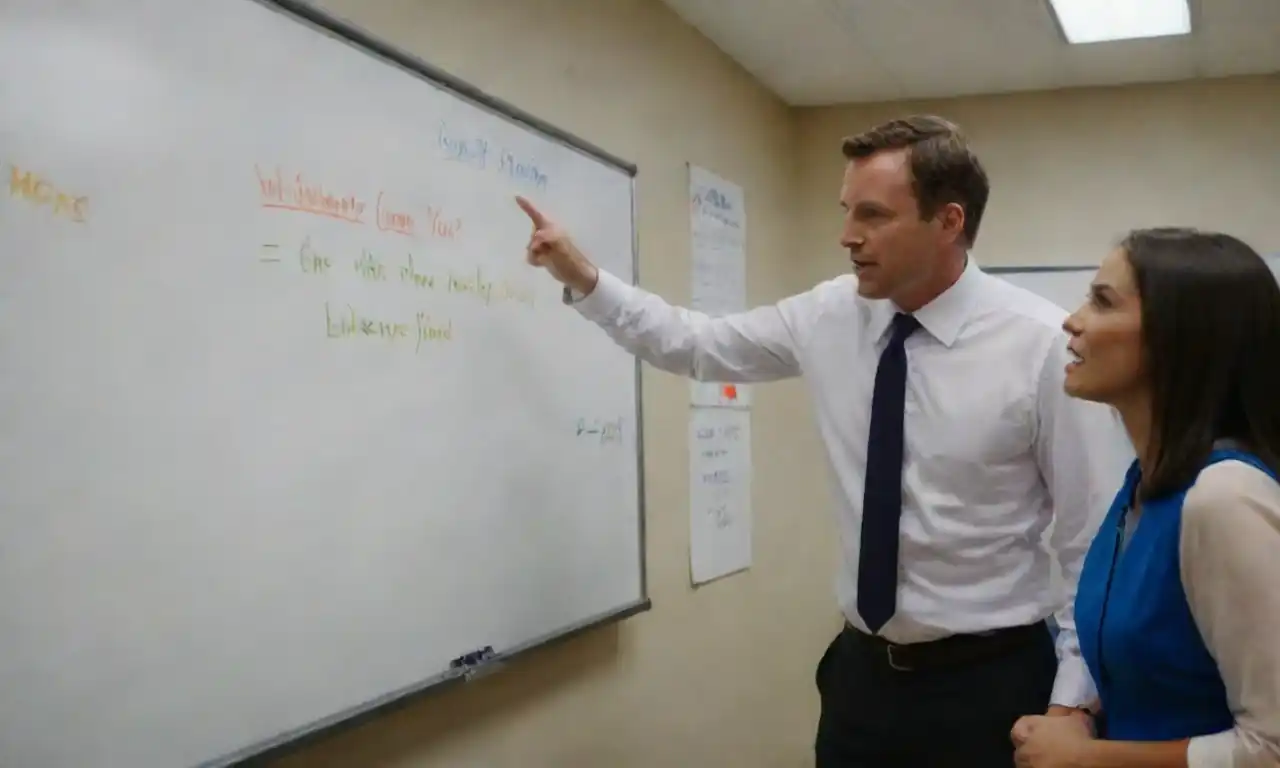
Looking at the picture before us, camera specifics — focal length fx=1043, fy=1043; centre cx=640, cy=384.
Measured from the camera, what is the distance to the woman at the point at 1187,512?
A: 1050mm

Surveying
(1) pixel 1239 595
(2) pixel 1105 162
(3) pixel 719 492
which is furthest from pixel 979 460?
(2) pixel 1105 162

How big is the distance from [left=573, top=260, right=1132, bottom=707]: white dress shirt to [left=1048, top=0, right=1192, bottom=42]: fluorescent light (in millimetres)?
1490

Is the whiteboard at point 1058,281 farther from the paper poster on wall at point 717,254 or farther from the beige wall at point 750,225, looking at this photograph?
the paper poster on wall at point 717,254

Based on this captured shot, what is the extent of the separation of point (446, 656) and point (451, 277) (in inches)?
25.2

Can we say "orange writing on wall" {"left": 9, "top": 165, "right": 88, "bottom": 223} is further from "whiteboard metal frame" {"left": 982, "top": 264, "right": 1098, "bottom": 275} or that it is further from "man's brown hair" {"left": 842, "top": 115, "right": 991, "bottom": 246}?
"whiteboard metal frame" {"left": 982, "top": 264, "right": 1098, "bottom": 275}

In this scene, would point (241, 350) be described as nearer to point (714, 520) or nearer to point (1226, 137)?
point (714, 520)

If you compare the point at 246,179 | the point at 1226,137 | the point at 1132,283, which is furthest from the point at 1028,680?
the point at 1226,137

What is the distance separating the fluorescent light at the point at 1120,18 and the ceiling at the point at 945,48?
36 millimetres

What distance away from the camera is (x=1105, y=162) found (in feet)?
12.0

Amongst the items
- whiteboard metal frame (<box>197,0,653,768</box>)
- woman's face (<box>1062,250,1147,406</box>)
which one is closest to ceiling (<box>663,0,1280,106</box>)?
whiteboard metal frame (<box>197,0,653,768</box>)

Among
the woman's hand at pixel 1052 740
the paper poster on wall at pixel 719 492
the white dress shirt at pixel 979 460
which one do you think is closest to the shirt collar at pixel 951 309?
the white dress shirt at pixel 979 460

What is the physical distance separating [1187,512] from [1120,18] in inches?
93.0

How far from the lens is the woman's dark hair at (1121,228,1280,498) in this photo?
3.73ft

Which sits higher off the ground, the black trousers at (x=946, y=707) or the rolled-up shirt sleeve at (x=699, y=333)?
the rolled-up shirt sleeve at (x=699, y=333)
